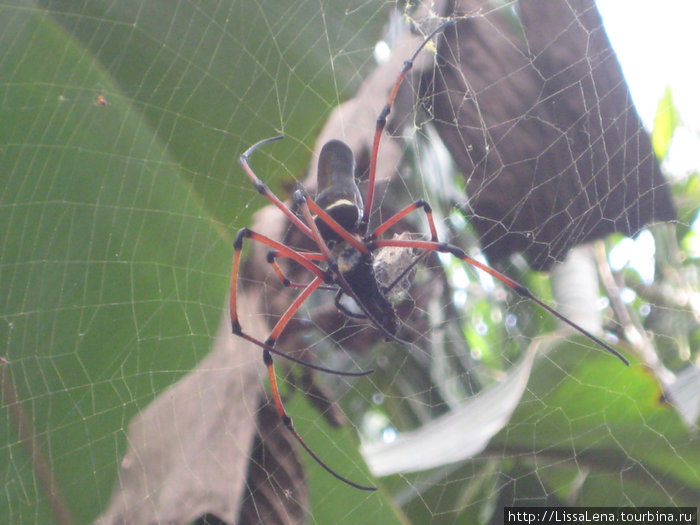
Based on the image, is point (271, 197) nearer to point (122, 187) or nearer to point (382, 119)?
point (382, 119)

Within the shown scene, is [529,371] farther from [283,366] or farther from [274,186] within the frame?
[274,186]

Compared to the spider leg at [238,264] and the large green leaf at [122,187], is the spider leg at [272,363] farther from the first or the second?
the large green leaf at [122,187]

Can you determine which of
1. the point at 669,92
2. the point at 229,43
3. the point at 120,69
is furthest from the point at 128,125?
the point at 669,92

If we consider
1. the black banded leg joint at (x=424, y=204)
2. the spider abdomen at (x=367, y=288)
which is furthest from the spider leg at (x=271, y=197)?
the black banded leg joint at (x=424, y=204)

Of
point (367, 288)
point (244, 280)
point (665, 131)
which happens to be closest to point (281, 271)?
point (244, 280)

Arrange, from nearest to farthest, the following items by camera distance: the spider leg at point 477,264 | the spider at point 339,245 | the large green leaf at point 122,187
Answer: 1. the spider leg at point 477,264
2. the spider at point 339,245
3. the large green leaf at point 122,187

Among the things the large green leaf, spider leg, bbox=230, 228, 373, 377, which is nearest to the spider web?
the large green leaf

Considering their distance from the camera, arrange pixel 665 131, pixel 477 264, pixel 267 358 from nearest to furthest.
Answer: pixel 477 264, pixel 267 358, pixel 665 131

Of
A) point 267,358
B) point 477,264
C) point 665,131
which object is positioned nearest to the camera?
point 477,264
